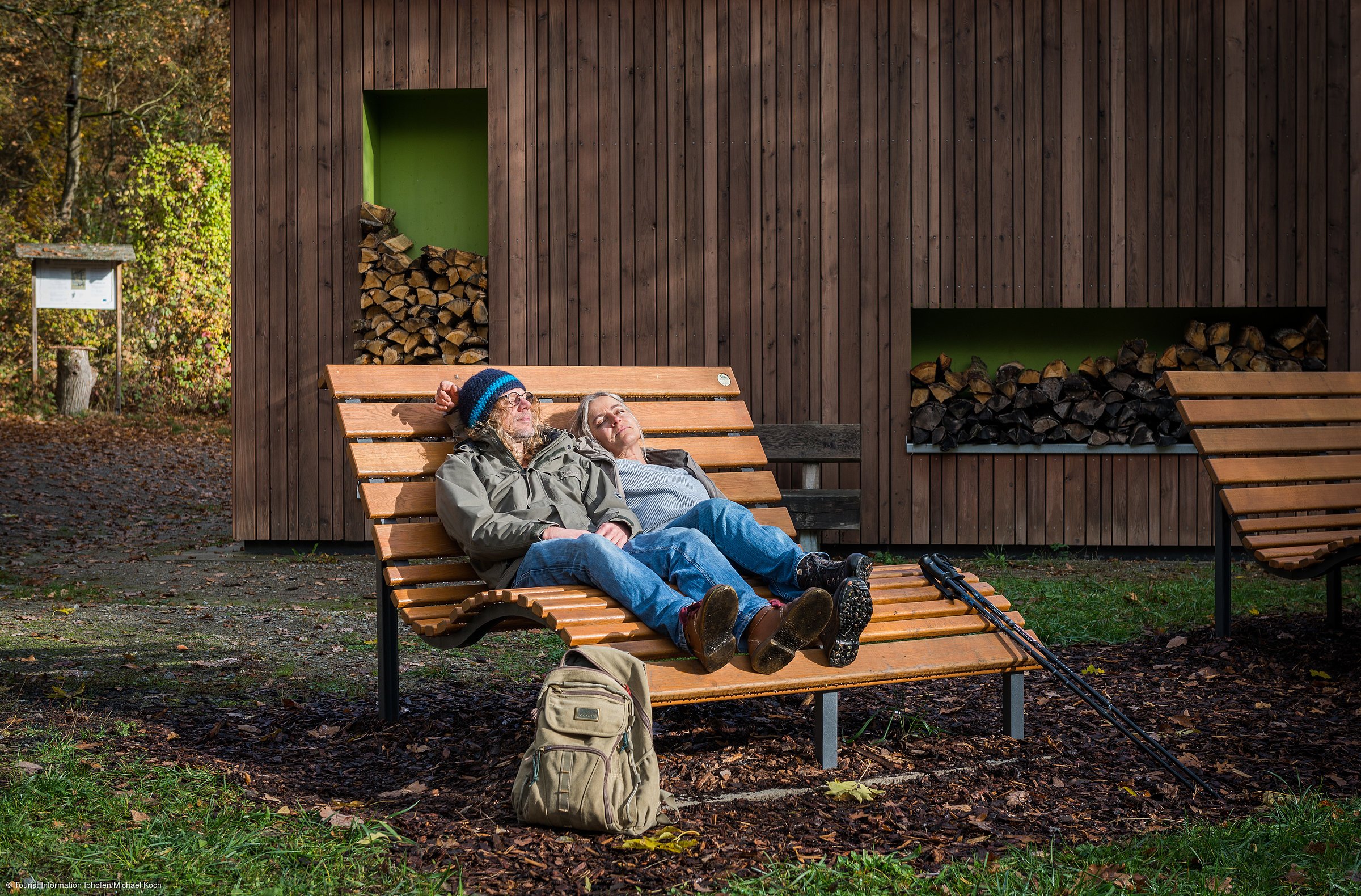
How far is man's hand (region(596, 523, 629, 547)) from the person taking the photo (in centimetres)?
401

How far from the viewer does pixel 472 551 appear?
3.95 meters

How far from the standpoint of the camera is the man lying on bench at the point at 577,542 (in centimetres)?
322

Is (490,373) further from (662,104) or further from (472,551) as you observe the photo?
(662,104)

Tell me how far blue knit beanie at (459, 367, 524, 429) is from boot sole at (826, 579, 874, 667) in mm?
1627

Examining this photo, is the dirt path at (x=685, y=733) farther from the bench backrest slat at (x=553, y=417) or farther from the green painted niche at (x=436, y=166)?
the green painted niche at (x=436, y=166)

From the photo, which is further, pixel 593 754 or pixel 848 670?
pixel 848 670

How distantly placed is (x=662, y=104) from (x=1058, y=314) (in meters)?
3.39

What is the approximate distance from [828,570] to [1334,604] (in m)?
3.01

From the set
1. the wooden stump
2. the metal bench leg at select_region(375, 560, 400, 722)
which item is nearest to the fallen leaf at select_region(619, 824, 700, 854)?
the metal bench leg at select_region(375, 560, 400, 722)

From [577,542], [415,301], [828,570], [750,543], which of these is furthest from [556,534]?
[415,301]

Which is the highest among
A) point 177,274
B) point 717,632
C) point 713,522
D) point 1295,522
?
point 177,274

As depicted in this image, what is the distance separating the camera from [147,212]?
19.1 m

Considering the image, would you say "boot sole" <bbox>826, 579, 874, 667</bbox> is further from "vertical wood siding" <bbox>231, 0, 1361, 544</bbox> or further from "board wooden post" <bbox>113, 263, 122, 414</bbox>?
"board wooden post" <bbox>113, 263, 122, 414</bbox>

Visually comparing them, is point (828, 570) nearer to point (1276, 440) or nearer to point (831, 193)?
point (1276, 440)
